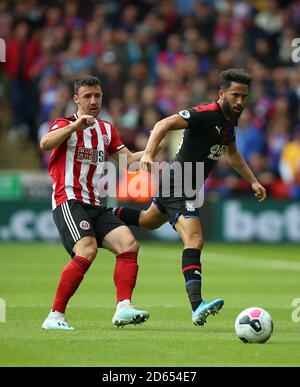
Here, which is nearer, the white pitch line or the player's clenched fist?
the player's clenched fist

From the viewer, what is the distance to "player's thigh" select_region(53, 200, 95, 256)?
8.83 metres

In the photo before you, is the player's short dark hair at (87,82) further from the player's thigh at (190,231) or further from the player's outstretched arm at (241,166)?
the player's outstretched arm at (241,166)

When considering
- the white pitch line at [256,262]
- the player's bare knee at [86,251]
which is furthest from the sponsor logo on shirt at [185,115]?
the white pitch line at [256,262]

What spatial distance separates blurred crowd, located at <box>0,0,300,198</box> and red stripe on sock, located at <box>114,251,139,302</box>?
35.3ft

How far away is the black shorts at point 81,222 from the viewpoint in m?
8.84

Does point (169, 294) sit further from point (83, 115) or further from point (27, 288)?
point (83, 115)

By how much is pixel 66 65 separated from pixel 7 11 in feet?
7.47

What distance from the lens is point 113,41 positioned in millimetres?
22188

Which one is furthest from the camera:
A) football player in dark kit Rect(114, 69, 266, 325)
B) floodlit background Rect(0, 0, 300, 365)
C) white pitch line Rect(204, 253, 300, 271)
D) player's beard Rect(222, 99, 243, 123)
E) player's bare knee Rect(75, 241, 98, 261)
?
floodlit background Rect(0, 0, 300, 365)

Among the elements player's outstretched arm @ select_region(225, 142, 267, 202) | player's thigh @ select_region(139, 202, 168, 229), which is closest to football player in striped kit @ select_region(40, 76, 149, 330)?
player's thigh @ select_region(139, 202, 168, 229)

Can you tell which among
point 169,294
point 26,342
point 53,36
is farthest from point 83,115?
point 53,36

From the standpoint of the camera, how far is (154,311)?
10461 millimetres

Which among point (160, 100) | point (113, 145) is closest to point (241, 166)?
point (113, 145)

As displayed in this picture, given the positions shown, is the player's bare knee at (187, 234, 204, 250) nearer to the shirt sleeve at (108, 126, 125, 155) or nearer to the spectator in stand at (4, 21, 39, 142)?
the shirt sleeve at (108, 126, 125, 155)
